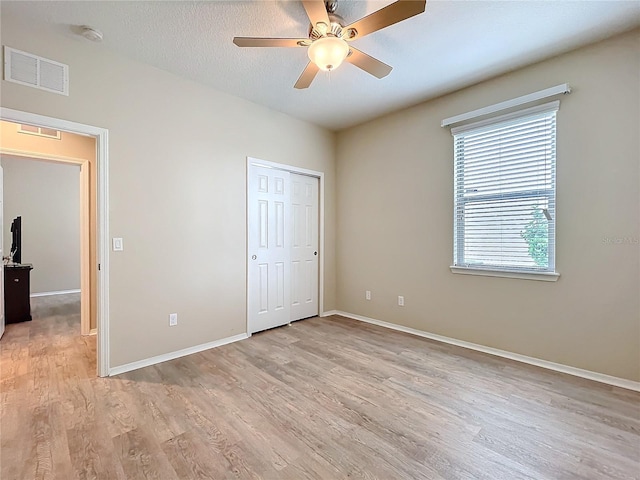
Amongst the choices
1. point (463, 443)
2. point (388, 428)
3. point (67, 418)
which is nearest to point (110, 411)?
point (67, 418)

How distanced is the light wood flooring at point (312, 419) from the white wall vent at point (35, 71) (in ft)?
7.49

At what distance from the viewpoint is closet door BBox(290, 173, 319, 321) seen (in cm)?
417

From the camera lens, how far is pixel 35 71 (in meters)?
2.25

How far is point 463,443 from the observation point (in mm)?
1737

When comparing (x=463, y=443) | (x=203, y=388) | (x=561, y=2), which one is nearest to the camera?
(x=463, y=443)

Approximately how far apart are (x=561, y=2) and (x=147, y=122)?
3.29m

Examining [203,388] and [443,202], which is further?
[443,202]

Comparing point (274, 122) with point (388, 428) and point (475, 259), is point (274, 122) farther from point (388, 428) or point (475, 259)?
point (388, 428)

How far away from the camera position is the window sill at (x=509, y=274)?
2.68 meters

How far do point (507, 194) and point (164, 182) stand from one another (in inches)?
129

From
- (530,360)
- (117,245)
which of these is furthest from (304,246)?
(530,360)

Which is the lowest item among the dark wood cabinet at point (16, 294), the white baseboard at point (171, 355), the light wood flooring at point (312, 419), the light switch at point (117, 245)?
the light wood flooring at point (312, 419)

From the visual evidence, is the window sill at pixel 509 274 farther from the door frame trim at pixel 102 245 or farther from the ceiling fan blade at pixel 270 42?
the door frame trim at pixel 102 245

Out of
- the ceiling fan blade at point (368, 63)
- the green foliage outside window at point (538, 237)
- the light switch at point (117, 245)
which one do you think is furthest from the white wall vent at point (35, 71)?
the green foliage outside window at point (538, 237)
